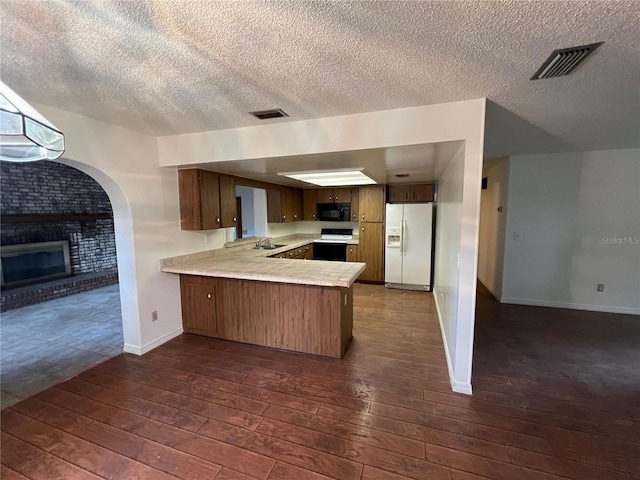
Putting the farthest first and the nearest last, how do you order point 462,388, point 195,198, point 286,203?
1. point 286,203
2. point 195,198
3. point 462,388

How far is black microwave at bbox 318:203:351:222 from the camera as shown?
591 centimetres

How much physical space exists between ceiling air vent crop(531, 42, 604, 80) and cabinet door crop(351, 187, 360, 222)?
4103mm

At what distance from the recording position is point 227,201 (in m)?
3.88

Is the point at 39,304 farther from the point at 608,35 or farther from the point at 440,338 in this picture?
the point at 608,35

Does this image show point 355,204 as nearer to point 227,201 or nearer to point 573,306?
point 227,201

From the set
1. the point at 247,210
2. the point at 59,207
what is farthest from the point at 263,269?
the point at 59,207

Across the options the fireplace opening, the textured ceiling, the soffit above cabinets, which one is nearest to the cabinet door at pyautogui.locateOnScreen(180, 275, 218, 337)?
the soffit above cabinets

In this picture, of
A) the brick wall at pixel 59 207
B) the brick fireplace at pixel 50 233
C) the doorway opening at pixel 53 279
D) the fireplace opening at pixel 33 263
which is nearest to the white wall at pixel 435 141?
the doorway opening at pixel 53 279

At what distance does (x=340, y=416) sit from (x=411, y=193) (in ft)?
14.7

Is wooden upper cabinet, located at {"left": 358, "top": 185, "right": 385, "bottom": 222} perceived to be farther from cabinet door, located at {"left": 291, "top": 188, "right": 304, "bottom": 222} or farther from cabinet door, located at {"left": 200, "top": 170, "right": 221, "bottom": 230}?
cabinet door, located at {"left": 200, "top": 170, "right": 221, "bottom": 230}

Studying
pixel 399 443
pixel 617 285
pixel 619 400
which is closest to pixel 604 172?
pixel 617 285

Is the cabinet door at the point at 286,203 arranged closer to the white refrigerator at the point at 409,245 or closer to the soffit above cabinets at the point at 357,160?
the soffit above cabinets at the point at 357,160

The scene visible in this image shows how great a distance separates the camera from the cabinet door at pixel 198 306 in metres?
3.36

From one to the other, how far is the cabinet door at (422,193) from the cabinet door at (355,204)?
42.8 inches
